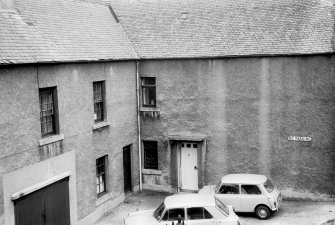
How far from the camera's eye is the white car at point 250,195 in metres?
17.7

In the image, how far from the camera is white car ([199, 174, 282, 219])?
17.7 m

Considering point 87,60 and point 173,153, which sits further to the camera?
point 173,153

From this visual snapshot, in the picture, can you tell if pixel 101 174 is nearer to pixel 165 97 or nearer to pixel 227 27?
pixel 165 97

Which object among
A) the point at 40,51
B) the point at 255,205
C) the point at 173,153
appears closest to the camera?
the point at 40,51

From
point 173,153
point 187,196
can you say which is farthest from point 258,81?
point 187,196

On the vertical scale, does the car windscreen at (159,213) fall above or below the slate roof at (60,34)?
below

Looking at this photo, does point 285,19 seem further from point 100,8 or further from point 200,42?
point 100,8

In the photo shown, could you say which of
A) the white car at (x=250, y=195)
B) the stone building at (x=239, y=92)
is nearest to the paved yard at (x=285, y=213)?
the white car at (x=250, y=195)

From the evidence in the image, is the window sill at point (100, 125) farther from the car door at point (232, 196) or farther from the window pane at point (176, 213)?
the car door at point (232, 196)

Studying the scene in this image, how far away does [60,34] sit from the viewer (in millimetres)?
17938

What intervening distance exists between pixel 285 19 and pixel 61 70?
11.1 meters

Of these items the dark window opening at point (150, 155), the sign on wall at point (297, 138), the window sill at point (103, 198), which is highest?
the sign on wall at point (297, 138)

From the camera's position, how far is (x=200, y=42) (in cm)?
2158

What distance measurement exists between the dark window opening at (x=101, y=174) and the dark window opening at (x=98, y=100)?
1898mm
